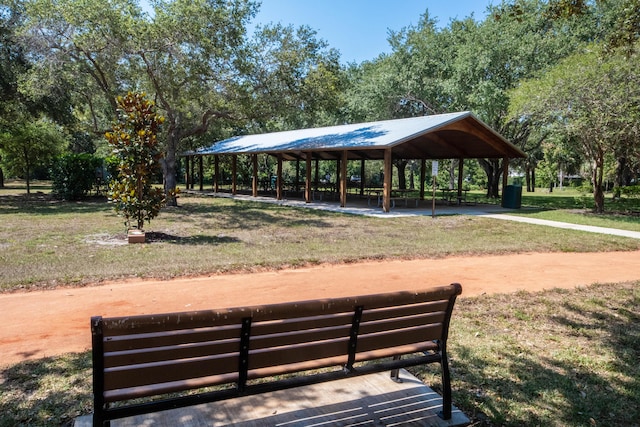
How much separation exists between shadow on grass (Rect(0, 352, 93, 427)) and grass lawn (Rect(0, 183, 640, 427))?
0.01 meters

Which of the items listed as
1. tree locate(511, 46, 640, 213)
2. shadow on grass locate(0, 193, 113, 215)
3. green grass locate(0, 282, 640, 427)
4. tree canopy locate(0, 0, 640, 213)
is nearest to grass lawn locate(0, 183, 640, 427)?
green grass locate(0, 282, 640, 427)

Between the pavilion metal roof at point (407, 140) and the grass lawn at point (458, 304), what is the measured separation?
4.33m

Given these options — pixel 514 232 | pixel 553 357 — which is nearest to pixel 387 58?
pixel 514 232

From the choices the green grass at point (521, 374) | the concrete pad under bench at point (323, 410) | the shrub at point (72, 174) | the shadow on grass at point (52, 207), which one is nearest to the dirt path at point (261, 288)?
the green grass at point (521, 374)

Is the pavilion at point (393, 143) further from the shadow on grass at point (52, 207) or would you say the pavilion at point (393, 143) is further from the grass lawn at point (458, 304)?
the shadow on grass at point (52, 207)

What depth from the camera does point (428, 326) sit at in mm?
2906

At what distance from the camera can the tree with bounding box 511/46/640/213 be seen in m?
14.9

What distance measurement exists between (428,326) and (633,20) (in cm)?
777

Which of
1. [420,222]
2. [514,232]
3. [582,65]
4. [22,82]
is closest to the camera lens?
[514,232]

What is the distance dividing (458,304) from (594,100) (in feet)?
45.5

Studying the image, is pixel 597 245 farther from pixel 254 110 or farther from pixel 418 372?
pixel 254 110

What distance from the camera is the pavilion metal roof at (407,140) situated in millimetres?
17312

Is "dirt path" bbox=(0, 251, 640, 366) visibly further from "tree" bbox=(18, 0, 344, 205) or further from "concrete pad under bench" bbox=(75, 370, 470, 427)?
"tree" bbox=(18, 0, 344, 205)

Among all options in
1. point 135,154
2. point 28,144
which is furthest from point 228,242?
point 28,144
